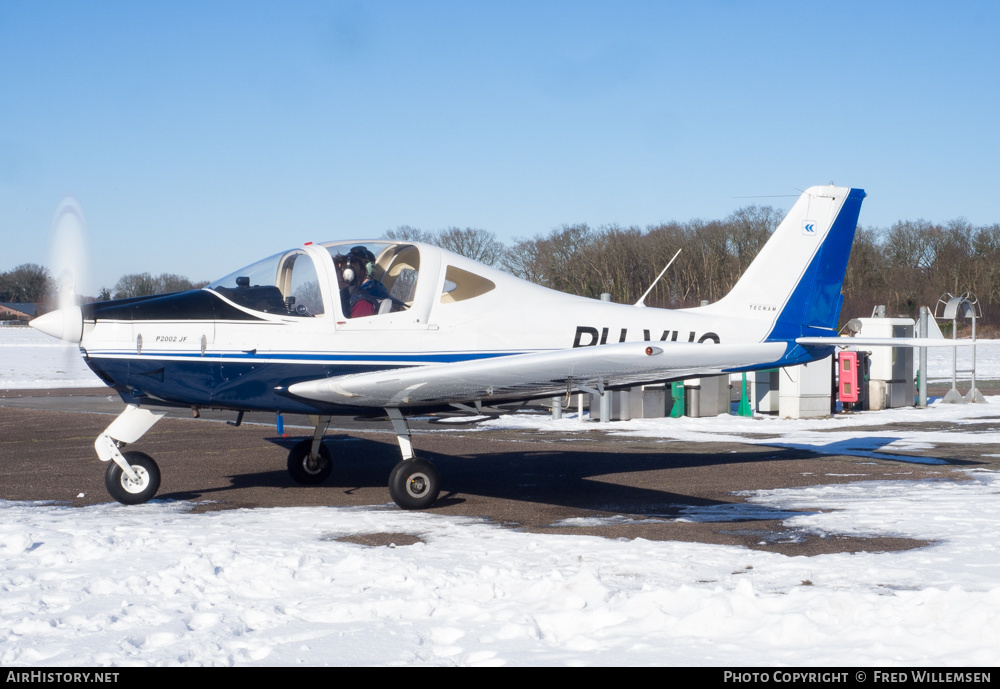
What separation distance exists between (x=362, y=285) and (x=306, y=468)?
2472 mm

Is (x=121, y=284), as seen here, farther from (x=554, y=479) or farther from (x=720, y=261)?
(x=720, y=261)

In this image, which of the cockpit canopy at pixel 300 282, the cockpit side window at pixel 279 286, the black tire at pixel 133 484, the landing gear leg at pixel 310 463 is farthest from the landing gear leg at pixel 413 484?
the black tire at pixel 133 484

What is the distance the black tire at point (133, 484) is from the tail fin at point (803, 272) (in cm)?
618

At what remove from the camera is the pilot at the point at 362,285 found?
809cm

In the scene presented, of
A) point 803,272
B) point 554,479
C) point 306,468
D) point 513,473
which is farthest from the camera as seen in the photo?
point 803,272

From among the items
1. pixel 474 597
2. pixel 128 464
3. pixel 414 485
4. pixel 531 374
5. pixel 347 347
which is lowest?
pixel 474 597

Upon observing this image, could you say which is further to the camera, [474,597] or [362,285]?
[362,285]

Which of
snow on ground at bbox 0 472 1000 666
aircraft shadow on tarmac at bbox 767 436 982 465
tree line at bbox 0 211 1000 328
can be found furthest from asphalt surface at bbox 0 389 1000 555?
tree line at bbox 0 211 1000 328

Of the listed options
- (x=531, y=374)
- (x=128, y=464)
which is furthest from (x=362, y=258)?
(x=128, y=464)

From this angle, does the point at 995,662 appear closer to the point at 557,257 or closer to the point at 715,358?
the point at 715,358

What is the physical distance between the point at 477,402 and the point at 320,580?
3.48m

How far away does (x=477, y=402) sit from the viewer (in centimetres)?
850

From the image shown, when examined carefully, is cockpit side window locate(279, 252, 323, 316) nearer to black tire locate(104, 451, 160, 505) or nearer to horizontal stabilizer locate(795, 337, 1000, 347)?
black tire locate(104, 451, 160, 505)

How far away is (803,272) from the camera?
10.4 meters
